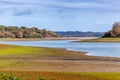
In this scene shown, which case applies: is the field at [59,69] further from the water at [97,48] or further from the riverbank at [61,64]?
the water at [97,48]

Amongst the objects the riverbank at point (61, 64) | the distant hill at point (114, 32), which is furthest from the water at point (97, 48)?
the distant hill at point (114, 32)

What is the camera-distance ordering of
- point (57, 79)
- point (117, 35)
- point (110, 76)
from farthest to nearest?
point (117, 35) < point (110, 76) < point (57, 79)

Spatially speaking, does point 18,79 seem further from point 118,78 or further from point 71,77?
point 118,78

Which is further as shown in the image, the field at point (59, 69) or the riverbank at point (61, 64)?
the riverbank at point (61, 64)

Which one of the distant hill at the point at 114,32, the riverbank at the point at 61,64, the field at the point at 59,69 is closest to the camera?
the field at the point at 59,69

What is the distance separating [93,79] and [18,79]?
4.90 metres

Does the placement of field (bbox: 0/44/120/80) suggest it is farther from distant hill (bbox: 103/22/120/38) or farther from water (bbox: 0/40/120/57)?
distant hill (bbox: 103/22/120/38)

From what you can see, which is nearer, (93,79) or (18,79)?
(18,79)

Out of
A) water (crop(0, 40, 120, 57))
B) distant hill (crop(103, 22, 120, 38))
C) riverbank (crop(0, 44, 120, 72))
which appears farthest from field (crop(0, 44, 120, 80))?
distant hill (crop(103, 22, 120, 38))

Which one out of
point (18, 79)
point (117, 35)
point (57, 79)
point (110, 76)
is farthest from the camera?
point (117, 35)

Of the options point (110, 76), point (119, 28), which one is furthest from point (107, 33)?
point (110, 76)

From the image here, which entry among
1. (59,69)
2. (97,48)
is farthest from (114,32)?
(59,69)

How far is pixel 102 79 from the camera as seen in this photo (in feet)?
82.3

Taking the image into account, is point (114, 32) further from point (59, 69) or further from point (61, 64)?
point (59, 69)
